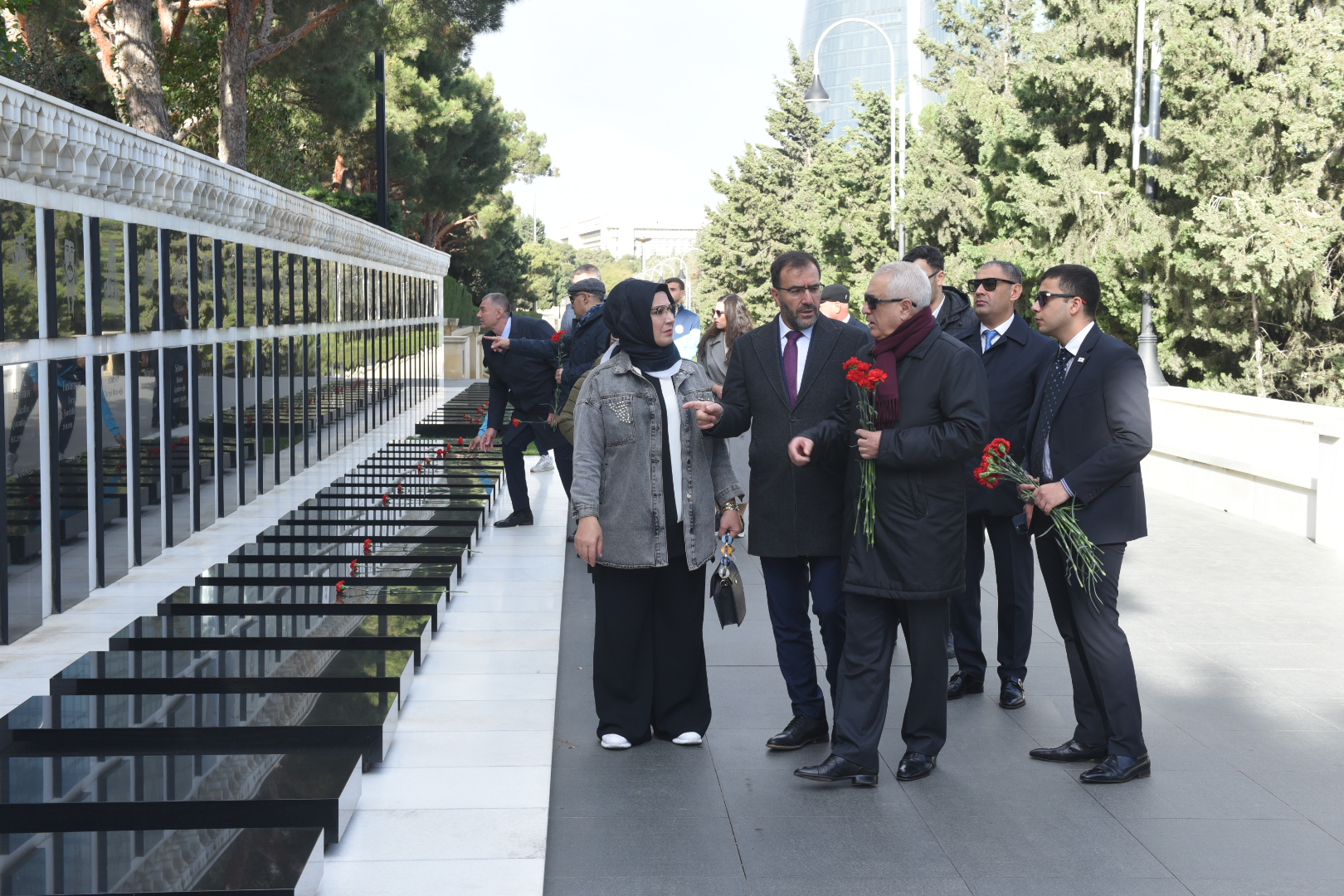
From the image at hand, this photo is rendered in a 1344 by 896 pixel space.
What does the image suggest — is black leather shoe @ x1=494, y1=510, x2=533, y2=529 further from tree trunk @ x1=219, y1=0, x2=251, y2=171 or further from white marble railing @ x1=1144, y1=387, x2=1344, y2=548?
tree trunk @ x1=219, y1=0, x2=251, y2=171

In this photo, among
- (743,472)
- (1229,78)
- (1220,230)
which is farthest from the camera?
(1229,78)

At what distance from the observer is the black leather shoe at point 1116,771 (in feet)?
16.7

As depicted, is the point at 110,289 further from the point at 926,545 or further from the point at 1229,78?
the point at 1229,78

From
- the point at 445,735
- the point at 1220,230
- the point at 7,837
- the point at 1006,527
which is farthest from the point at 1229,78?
the point at 7,837

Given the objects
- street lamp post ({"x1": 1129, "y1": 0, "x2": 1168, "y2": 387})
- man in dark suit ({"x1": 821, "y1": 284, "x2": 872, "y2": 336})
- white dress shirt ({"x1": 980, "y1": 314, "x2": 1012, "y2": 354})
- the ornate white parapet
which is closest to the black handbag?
white dress shirt ({"x1": 980, "y1": 314, "x2": 1012, "y2": 354})

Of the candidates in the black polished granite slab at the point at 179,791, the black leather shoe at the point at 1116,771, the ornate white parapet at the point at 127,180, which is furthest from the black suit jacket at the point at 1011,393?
the ornate white parapet at the point at 127,180

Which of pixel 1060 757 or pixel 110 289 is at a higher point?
pixel 110 289

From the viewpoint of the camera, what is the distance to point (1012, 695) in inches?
242

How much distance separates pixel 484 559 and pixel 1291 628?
5361 mm

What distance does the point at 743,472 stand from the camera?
14.9 m

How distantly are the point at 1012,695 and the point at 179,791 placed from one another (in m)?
3.62

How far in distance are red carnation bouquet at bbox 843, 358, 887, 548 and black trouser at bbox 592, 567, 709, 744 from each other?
0.83 meters

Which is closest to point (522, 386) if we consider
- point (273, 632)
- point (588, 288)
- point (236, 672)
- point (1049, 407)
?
point (588, 288)

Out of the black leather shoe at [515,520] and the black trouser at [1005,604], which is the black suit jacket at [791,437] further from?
the black leather shoe at [515,520]
